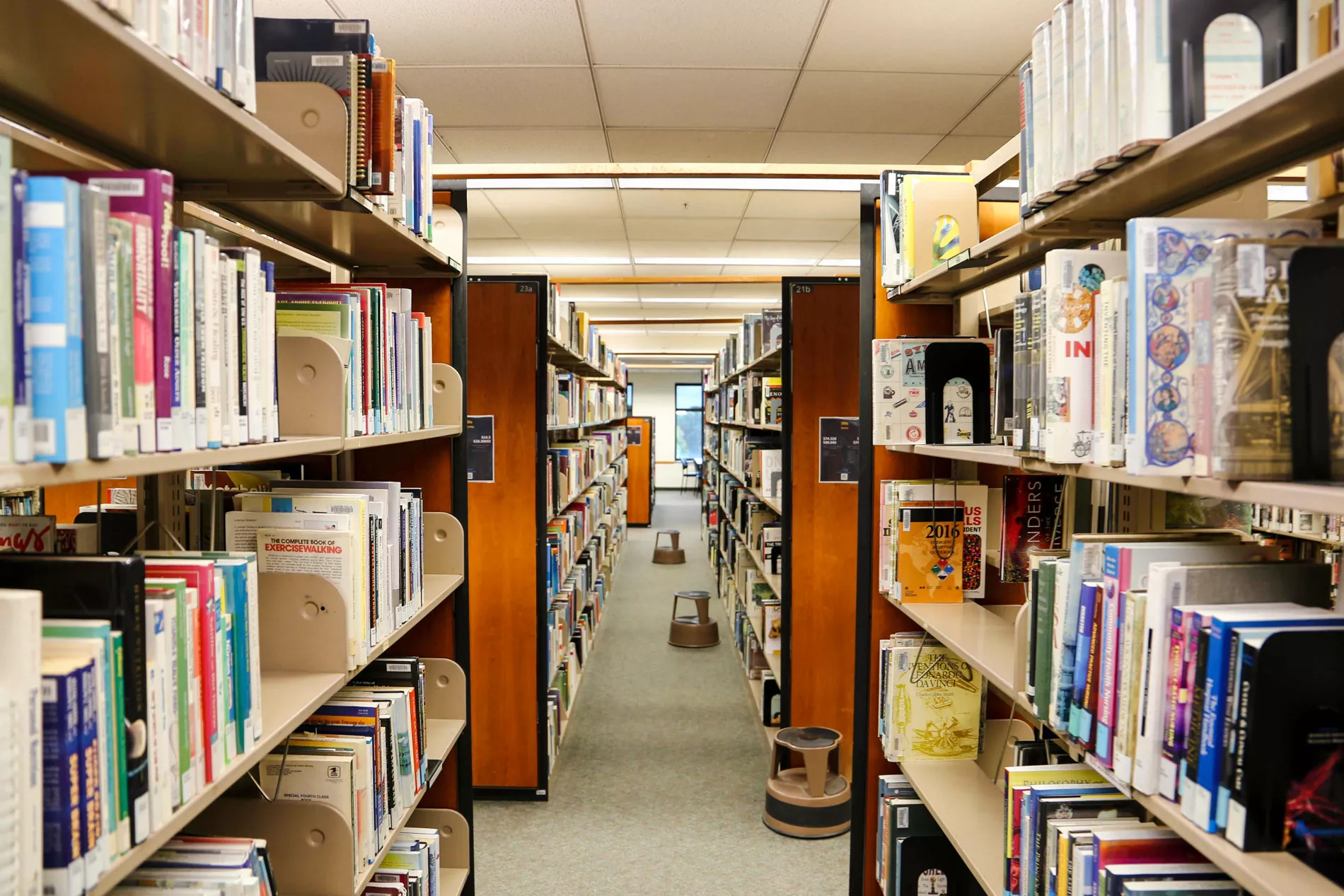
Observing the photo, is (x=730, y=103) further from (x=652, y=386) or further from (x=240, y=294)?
(x=652, y=386)

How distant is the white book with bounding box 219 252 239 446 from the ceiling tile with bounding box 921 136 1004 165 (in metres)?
4.10

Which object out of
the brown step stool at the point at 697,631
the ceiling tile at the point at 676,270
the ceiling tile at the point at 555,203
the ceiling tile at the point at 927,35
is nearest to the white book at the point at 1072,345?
the ceiling tile at the point at 927,35

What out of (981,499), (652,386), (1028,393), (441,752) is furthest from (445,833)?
(652,386)

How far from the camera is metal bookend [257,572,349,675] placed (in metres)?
1.51

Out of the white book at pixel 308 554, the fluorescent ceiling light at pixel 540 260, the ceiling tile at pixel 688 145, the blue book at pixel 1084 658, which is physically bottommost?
the blue book at pixel 1084 658

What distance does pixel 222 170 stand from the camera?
1.38m

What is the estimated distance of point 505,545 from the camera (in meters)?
3.67

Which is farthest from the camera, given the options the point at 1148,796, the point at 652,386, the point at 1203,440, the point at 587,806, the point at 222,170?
the point at 652,386

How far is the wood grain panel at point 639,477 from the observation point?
12422 millimetres

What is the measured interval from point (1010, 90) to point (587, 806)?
3.70 meters

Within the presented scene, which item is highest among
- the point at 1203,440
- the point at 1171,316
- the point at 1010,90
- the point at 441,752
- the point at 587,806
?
the point at 1010,90

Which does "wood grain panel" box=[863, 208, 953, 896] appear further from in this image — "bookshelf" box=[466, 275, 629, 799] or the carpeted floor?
"bookshelf" box=[466, 275, 629, 799]

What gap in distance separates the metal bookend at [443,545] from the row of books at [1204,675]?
1.52 metres

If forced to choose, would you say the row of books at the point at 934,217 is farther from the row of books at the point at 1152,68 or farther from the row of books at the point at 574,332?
the row of books at the point at 574,332
